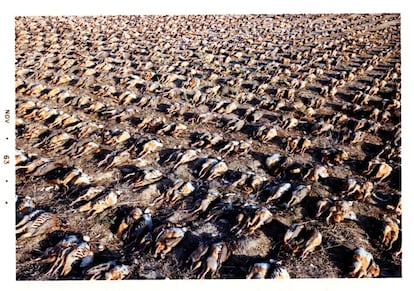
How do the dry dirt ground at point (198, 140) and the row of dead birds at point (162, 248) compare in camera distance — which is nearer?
the row of dead birds at point (162, 248)

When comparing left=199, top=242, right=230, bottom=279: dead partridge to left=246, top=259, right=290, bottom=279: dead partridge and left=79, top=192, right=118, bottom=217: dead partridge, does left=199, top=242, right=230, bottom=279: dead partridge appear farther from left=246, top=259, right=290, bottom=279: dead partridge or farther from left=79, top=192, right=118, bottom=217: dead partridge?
left=79, top=192, right=118, bottom=217: dead partridge

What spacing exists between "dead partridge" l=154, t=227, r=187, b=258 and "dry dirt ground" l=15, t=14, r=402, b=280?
0.12ft

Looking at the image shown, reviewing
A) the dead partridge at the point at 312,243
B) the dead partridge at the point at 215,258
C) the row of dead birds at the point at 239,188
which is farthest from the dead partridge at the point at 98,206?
the dead partridge at the point at 312,243

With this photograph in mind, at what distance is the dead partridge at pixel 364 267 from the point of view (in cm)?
322

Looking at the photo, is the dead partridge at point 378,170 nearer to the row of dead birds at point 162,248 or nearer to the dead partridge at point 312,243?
the row of dead birds at point 162,248

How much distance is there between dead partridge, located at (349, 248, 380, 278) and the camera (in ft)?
10.6

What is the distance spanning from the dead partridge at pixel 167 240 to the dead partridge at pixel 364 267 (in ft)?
5.88

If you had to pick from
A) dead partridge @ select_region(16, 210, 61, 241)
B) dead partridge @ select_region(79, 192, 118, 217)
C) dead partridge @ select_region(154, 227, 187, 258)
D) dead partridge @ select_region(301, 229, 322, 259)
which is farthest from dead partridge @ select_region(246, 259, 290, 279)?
dead partridge @ select_region(16, 210, 61, 241)

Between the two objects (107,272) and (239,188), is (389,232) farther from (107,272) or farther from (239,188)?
(107,272)

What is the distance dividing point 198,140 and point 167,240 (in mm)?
1984

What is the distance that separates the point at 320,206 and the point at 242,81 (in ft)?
12.4

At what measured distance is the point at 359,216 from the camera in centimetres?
377

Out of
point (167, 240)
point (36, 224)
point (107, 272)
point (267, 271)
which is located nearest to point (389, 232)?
point (267, 271)

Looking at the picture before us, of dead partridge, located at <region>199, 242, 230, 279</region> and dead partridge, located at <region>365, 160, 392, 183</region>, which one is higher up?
dead partridge, located at <region>365, 160, 392, 183</region>
